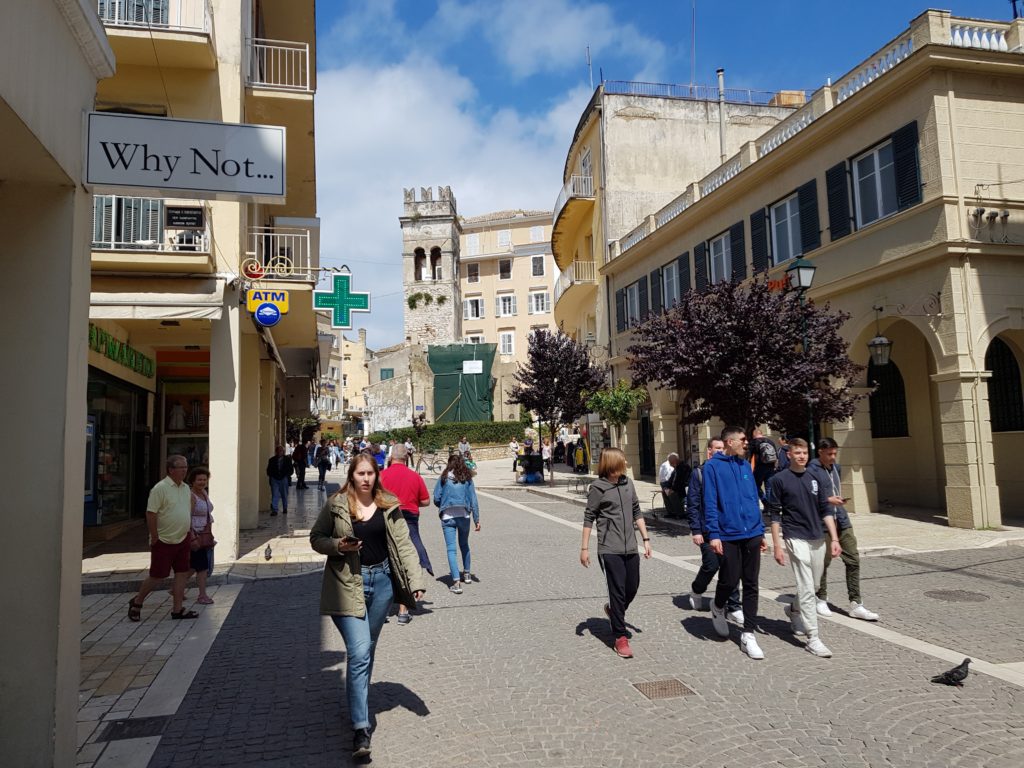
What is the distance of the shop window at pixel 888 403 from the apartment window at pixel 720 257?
478 cm

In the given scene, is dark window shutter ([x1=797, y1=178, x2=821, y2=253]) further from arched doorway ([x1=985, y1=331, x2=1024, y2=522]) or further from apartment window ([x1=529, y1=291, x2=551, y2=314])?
apartment window ([x1=529, y1=291, x2=551, y2=314])

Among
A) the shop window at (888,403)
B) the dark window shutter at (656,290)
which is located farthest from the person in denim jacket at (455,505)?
the dark window shutter at (656,290)

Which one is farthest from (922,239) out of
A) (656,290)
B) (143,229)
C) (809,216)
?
(143,229)

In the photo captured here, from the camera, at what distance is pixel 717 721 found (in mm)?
4617

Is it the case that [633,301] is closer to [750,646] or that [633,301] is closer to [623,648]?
[750,646]

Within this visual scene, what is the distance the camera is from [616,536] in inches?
246

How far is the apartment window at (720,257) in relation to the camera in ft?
67.1

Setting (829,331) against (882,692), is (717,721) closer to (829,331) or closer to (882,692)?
(882,692)

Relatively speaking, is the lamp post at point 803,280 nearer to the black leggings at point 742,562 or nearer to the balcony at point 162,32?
the black leggings at point 742,562

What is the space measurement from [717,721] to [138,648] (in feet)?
16.9

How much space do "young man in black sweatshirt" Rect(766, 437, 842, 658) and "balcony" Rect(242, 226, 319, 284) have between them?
8.51 metres

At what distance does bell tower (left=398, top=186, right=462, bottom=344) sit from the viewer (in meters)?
68.1

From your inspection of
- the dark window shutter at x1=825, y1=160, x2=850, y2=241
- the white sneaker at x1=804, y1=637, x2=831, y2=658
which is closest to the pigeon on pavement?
the white sneaker at x1=804, y1=637, x2=831, y2=658

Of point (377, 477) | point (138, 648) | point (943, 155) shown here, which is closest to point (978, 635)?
point (377, 477)
